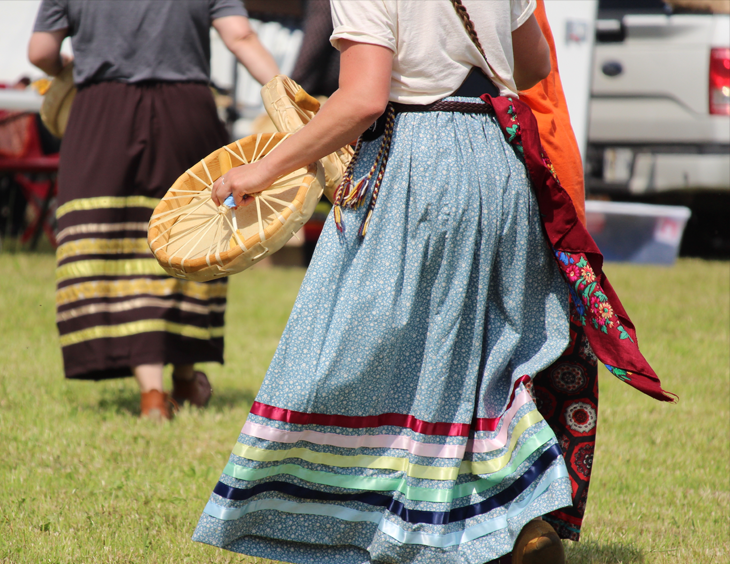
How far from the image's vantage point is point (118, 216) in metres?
3.47

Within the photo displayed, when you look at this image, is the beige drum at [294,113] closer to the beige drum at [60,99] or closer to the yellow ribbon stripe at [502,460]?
the yellow ribbon stripe at [502,460]

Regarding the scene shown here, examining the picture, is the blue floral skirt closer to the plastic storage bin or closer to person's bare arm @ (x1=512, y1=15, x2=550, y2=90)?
person's bare arm @ (x1=512, y1=15, x2=550, y2=90)

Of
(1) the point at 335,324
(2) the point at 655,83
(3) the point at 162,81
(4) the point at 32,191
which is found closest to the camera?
(1) the point at 335,324

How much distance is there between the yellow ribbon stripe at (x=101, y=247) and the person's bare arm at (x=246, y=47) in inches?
33.4

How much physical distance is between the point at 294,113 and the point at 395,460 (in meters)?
0.90

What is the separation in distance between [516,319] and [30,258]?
6.50 meters

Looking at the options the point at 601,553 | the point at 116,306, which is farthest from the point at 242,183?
the point at 116,306

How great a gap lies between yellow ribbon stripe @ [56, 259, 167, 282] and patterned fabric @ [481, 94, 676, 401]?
195 centimetres

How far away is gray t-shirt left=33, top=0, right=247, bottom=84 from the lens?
3371 mm

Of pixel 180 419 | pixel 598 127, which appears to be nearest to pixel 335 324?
pixel 180 419

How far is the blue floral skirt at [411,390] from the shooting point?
187 centimetres

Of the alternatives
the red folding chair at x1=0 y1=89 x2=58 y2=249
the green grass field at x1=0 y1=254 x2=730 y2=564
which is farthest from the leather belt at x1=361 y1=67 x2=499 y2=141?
the red folding chair at x1=0 y1=89 x2=58 y2=249

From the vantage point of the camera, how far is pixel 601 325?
1.96 m

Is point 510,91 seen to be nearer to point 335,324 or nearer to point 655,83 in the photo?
point 335,324
